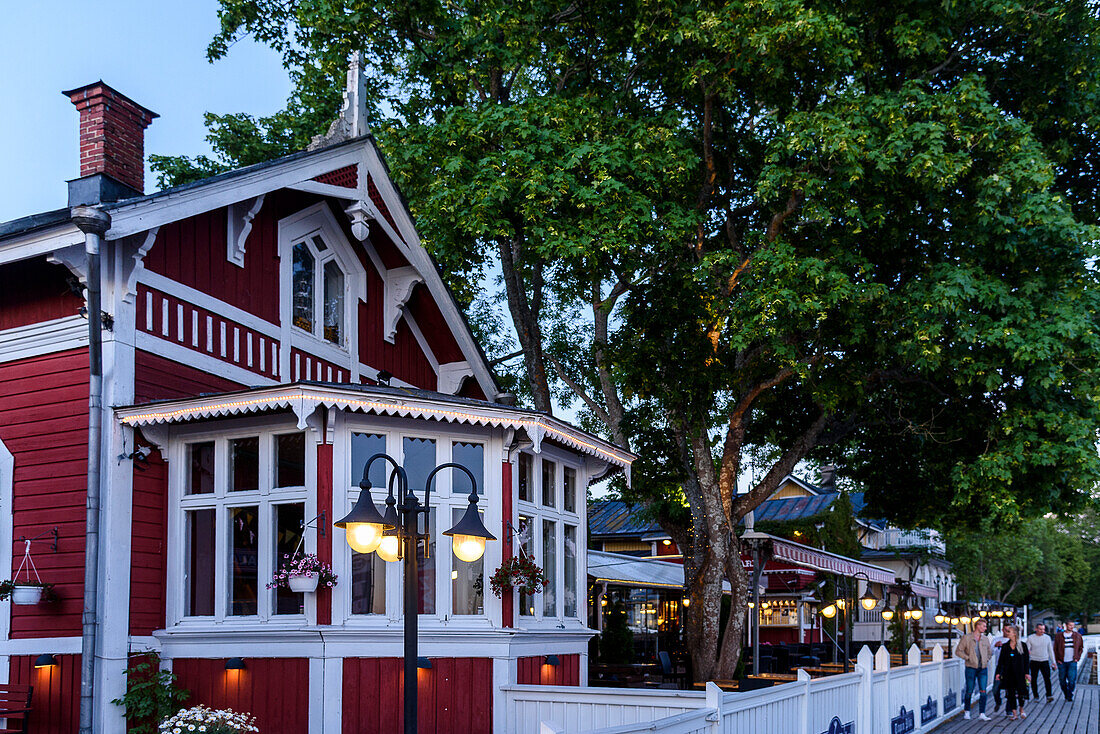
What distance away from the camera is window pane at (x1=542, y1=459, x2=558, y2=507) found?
13.6 metres

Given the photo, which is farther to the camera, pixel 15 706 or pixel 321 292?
pixel 321 292

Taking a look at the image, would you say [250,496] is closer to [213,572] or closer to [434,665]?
[213,572]

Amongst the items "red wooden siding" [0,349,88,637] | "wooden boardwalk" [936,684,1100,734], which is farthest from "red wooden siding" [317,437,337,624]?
"wooden boardwalk" [936,684,1100,734]

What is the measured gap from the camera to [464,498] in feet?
39.8

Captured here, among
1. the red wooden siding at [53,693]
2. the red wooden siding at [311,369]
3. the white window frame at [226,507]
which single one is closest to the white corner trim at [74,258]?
the white window frame at [226,507]

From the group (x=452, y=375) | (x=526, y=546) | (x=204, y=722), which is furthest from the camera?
(x=452, y=375)

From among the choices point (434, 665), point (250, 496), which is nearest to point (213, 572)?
point (250, 496)

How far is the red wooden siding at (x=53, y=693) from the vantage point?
1147 cm

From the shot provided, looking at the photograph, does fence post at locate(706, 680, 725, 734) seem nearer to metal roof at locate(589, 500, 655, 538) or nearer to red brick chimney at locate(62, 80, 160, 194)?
red brick chimney at locate(62, 80, 160, 194)

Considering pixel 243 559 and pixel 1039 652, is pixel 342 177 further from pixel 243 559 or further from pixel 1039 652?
pixel 1039 652

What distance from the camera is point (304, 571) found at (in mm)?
11055

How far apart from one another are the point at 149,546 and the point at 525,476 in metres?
4.44

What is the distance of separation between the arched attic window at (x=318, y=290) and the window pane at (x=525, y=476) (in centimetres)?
413

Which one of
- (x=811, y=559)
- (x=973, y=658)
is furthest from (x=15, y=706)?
(x=973, y=658)
